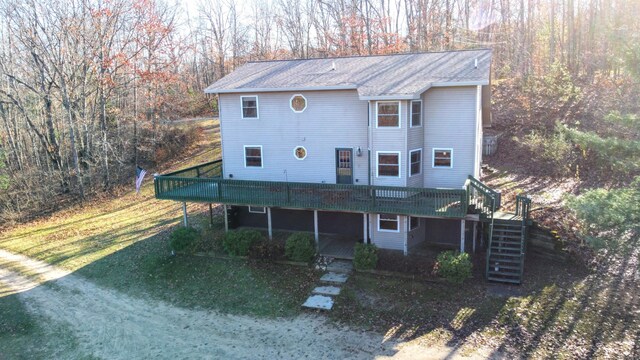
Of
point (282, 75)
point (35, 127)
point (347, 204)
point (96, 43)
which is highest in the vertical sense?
point (96, 43)

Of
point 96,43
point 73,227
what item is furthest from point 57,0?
point 73,227

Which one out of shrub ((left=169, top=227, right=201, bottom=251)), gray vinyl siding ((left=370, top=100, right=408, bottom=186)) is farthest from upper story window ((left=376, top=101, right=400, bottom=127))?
shrub ((left=169, top=227, right=201, bottom=251))

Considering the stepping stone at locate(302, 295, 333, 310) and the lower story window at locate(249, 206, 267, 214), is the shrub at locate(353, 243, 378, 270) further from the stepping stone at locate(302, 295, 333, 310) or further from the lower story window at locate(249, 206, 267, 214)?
the lower story window at locate(249, 206, 267, 214)

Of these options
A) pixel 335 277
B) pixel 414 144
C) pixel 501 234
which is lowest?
pixel 335 277

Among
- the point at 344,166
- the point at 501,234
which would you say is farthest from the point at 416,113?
the point at 501,234

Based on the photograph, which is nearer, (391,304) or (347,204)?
(391,304)

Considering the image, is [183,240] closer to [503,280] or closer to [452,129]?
[452,129]

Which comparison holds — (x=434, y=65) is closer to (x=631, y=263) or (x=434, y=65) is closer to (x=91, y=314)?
(x=631, y=263)
